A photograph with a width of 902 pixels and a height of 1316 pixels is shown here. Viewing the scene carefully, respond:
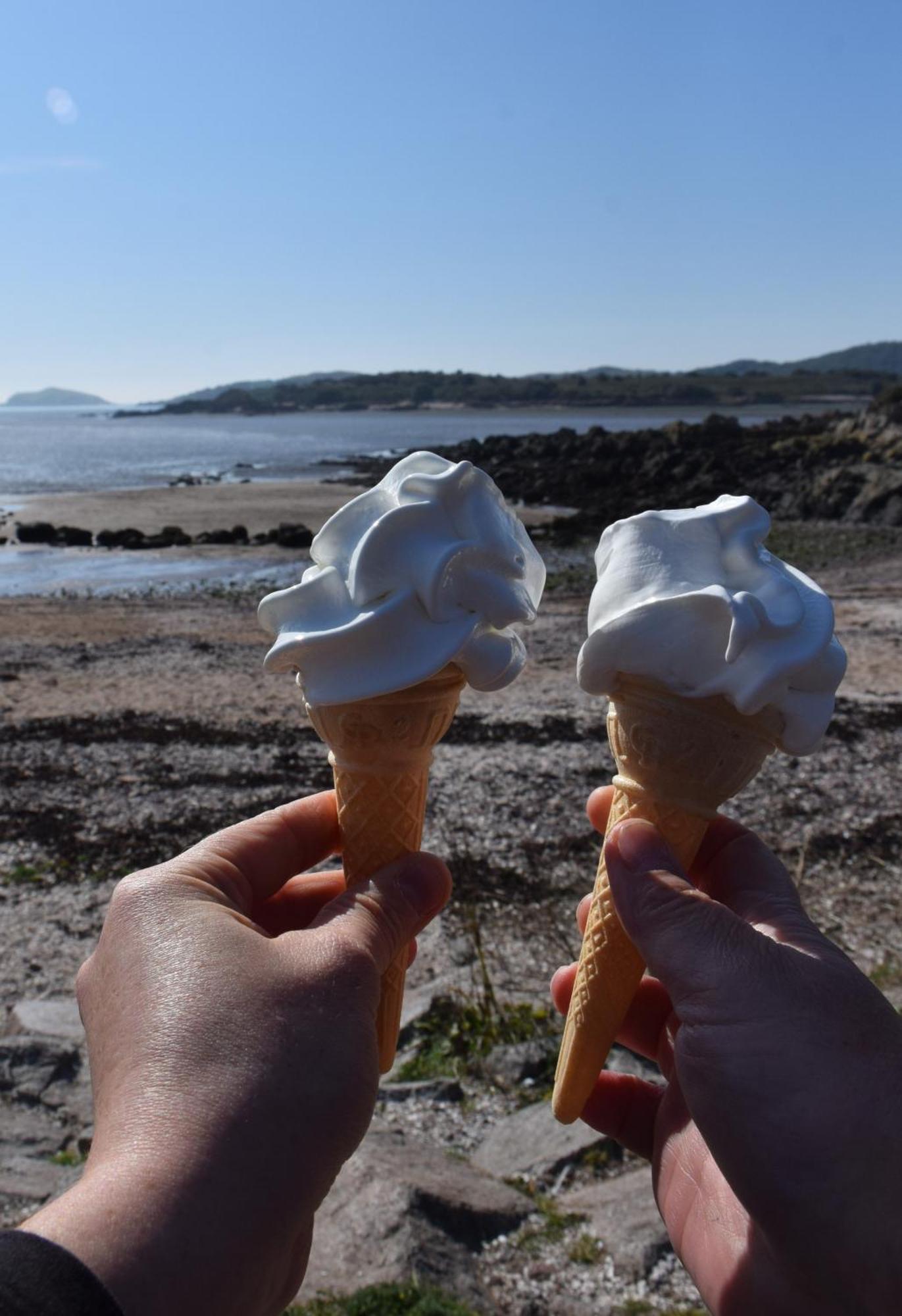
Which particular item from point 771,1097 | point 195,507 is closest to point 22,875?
point 771,1097

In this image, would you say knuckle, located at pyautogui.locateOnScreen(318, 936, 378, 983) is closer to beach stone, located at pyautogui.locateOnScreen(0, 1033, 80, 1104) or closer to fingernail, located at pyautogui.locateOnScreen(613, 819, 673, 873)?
fingernail, located at pyautogui.locateOnScreen(613, 819, 673, 873)

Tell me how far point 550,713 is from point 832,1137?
994cm

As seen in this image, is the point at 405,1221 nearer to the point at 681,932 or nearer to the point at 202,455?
the point at 681,932

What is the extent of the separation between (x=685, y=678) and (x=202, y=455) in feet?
259

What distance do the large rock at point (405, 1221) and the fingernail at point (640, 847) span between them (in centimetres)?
205

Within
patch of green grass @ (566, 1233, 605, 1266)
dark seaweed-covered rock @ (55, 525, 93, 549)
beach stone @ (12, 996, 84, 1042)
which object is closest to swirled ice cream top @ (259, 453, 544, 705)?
patch of green grass @ (566, 1233, 605, 1266)

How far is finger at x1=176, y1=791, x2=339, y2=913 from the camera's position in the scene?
8.98ft

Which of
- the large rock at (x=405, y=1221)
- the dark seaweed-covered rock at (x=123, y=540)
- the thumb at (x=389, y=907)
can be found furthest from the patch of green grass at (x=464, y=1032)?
the dark seaweed-covered rock at (x=123, y=540)

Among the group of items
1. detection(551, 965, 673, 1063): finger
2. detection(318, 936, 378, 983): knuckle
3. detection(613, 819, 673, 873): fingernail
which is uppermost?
detection(613, 819, 673, 873): fingernail

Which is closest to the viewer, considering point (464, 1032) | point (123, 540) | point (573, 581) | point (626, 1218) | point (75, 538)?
point (626, 1218)

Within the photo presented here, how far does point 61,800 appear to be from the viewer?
9555 millimetres

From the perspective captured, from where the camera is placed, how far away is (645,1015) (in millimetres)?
3289

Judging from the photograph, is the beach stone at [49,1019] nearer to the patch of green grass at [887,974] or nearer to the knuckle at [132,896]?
the knuckle at [132,896]

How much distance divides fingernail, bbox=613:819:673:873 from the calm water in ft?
144
